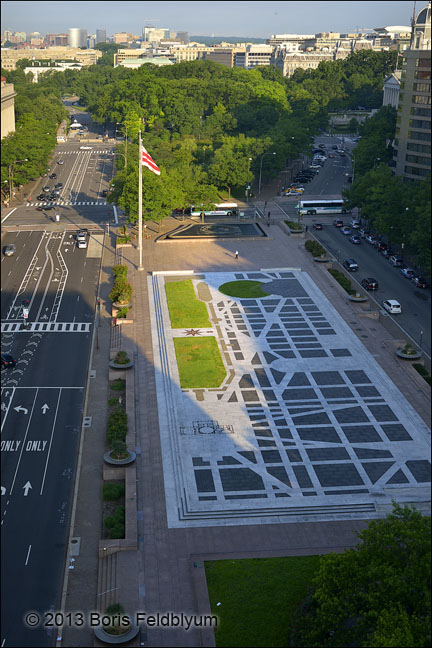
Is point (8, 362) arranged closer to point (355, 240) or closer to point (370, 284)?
point (370, 284)

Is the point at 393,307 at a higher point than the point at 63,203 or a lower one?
lower

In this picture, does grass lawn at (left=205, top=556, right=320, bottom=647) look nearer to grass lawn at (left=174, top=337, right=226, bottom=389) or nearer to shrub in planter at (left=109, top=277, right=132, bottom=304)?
grass lawn at (left=174, top=337, right=226, bottom=389)

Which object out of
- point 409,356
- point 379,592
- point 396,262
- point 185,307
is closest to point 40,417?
point 185,307

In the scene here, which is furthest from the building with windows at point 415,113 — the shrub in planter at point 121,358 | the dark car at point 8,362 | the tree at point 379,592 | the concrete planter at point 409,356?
the tree at point 379,592

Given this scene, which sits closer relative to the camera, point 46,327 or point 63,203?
point 46,327

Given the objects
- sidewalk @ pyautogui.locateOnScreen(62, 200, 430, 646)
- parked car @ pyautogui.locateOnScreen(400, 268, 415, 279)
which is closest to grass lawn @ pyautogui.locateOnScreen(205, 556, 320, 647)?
sidewalk @ pyautogui.locateOnScreen(62, 200, 430, 646)

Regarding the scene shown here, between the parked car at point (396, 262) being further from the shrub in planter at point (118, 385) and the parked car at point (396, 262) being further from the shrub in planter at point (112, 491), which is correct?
the shrub in planter at point (112, 491)

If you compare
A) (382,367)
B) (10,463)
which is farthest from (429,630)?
(382,367)
